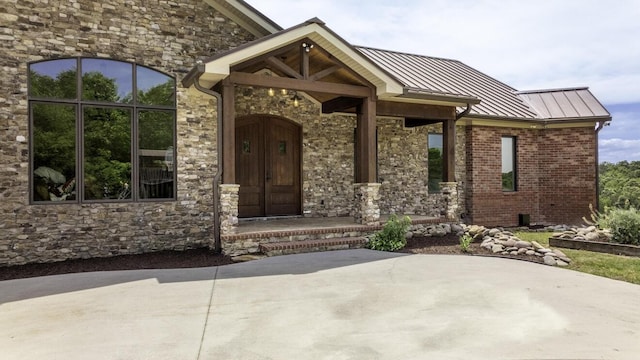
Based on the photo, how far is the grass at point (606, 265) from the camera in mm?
6418

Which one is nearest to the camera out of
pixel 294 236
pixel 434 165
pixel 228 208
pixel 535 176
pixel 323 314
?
pixel 323 314

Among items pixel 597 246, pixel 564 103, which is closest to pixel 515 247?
pixel 597 246

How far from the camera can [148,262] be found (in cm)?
745

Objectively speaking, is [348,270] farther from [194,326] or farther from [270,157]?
[270,157]

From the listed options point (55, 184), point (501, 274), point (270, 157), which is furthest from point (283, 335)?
point (270, 157)

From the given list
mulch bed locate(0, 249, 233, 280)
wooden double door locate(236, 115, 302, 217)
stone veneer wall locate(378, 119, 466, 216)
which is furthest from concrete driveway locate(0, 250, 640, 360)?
stone veneer wall locate(378, 119, 466, 216)

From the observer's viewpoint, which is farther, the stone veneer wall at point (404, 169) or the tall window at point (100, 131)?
the stone veneer wall at point (404, 169)

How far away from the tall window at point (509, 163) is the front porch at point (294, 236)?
512 centimetres

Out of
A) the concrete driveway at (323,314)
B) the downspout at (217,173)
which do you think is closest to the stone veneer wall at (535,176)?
the concrete driveway at (323,314)

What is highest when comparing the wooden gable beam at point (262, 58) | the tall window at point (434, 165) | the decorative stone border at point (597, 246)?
the wooden gable beam at point (262, 58)

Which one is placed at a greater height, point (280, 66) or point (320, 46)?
point (320, 46)

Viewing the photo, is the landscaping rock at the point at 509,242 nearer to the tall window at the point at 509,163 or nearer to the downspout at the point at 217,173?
the tall window at the point at 509,163

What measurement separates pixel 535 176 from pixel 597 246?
555cm

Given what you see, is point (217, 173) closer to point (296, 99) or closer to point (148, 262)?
point (148, 262)
